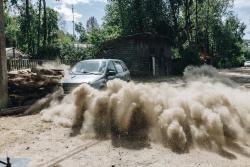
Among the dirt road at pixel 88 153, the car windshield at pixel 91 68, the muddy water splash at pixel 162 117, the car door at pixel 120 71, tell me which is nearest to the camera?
the dirt road at pixel 88 153

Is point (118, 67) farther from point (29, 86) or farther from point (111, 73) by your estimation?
point (29, 86)

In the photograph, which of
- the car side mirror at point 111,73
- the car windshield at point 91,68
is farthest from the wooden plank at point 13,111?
the car side mirror at point 111,73

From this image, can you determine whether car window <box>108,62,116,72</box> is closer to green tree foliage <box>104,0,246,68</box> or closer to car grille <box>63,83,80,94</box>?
car grille <box>63,83,80,94</box>

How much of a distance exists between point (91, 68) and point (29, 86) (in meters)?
2.64

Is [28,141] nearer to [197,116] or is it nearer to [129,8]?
[197,116]

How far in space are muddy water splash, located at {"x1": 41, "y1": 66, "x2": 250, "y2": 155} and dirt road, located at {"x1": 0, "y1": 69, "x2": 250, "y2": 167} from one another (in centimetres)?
48

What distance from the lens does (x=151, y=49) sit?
38.7m

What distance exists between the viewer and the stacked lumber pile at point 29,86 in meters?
15.3

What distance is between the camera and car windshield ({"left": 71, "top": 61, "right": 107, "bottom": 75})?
1502cm

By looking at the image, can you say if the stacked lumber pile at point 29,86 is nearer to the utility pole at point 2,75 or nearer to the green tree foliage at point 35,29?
the utility pole at point 2,75

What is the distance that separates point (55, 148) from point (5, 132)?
2.65 metres

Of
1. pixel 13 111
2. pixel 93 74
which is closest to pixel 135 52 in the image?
pixel 93 74

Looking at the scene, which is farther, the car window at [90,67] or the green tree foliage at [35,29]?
the green tree foliage at [35,29]

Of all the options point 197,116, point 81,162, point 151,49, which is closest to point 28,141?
point 81,162
